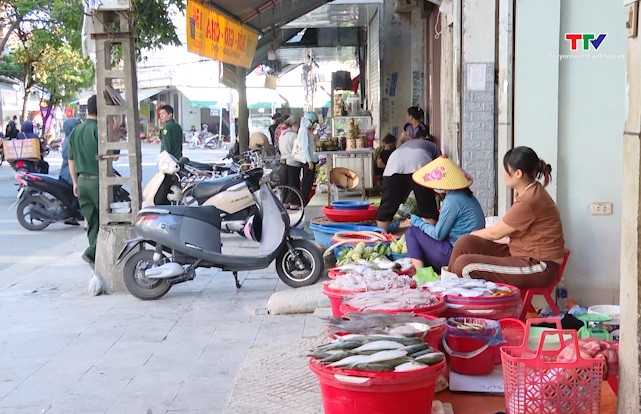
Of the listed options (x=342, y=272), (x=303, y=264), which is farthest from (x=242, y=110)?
(x=342, y=272)

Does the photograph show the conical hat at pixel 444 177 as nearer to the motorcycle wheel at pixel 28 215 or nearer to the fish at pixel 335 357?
the fish at pixel 335 357

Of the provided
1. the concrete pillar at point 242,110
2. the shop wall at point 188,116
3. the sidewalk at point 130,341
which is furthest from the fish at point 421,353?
the shop wall at point 188,116

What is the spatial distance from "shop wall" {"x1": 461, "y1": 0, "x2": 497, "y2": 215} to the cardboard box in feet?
40.4

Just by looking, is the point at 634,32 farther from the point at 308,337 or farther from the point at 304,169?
the point at 304,169

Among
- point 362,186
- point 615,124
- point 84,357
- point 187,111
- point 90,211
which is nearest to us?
point 84,357

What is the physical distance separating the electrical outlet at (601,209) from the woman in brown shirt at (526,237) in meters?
0.99

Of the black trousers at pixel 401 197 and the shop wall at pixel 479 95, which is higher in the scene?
the shop wall at pixel 479 95

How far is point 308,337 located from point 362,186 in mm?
7776

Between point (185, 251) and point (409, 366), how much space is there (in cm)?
430

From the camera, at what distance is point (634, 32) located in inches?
126

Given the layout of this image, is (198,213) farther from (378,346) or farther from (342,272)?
(378,346)

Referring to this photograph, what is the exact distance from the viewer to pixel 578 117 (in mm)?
6230

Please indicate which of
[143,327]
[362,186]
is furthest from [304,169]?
[143,327]

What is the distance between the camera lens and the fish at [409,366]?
3.39 metres
